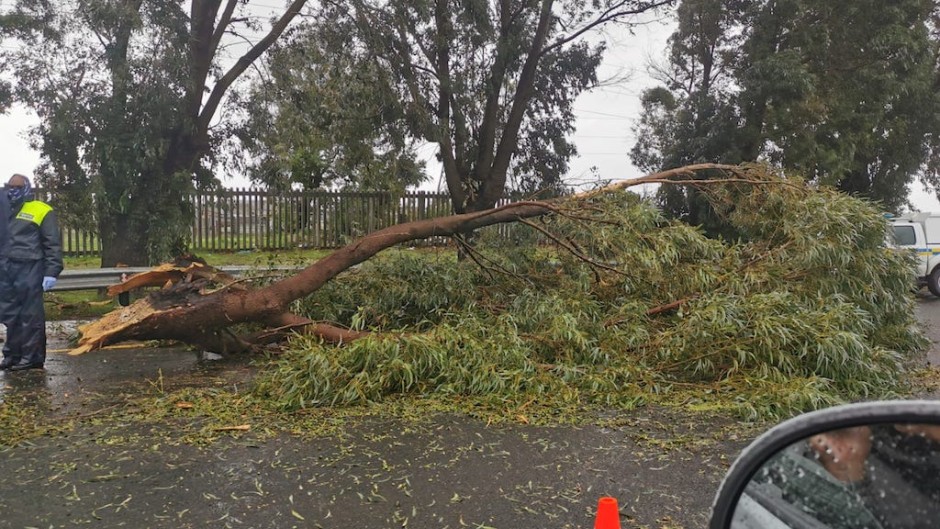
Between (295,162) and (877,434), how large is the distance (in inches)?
836

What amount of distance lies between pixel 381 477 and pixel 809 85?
605 inches

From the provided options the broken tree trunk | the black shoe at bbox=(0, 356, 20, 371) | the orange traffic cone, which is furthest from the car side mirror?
the black shoe at bbox=(0, 356, 20, 371)

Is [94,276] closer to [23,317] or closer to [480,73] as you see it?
[23,317]

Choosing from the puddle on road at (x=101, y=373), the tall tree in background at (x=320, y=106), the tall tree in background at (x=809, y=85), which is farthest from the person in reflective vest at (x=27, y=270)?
the tall tree in background at (x=809, y=85)

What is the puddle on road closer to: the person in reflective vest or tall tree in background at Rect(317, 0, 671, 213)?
the person in reflective vest

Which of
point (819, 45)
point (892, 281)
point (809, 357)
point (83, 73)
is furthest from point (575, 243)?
point (819, 45)

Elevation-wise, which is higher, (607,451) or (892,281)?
(892,281)

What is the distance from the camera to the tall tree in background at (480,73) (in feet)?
37.7

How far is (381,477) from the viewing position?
3908 mm

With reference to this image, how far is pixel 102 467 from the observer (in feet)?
13.1

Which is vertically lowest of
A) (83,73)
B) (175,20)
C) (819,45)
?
(83,73)

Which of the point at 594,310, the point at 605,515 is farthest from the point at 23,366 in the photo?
the point at 605,515

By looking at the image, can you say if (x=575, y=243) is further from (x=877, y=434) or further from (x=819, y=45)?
(x=819, y=45)

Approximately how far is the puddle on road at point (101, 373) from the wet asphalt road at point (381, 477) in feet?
2.10
